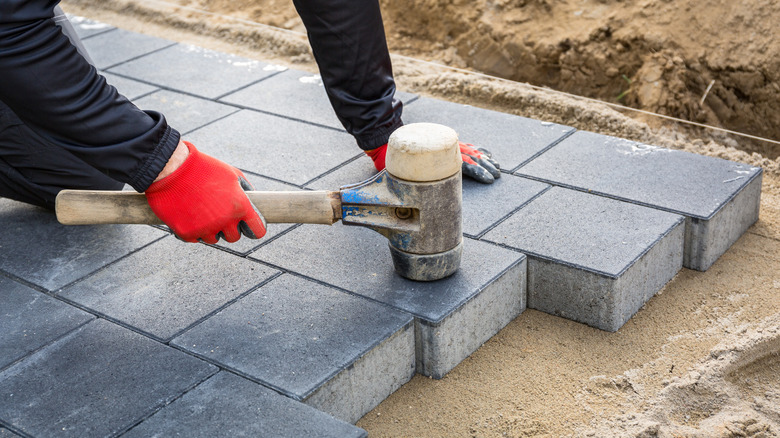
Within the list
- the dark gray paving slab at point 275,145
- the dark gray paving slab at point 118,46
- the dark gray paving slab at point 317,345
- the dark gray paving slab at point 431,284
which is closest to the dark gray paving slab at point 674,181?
the dark gray paving slab at point 431,284

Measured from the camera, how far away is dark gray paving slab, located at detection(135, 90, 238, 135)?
4039mm

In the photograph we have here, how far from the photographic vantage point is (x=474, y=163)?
3.25 meters

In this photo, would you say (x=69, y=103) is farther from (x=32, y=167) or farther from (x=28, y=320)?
(x=32, y=167)

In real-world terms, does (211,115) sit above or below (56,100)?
below

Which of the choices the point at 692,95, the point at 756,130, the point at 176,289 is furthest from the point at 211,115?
the point at 756,130

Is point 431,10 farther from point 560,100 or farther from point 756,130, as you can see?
point 756,130

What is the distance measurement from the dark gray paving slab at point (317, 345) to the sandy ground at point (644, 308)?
0.13 m

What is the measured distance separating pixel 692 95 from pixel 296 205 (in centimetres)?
288

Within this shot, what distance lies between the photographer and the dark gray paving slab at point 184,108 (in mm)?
4039

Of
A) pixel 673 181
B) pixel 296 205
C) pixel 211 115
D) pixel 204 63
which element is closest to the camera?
pixel 296 205

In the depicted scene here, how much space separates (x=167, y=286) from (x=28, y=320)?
0.48 m

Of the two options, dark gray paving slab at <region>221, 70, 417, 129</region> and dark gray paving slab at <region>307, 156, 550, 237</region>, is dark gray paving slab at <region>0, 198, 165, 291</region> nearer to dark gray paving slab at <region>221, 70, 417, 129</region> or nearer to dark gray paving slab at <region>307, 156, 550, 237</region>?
dark gray paving slab at <region>307, 156, 550, 237</region>

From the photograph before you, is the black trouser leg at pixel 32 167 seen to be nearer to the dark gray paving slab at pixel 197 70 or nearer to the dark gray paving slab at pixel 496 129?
the dark gray paving slab at pixel 197 70

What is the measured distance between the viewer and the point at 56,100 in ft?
7.30
